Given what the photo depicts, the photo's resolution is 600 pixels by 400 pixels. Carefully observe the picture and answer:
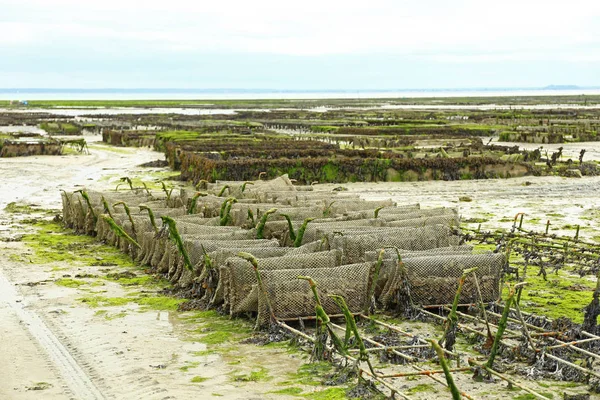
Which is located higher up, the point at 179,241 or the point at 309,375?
the point at 179,241

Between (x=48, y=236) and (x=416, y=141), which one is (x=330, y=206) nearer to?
(x=48, y=236)

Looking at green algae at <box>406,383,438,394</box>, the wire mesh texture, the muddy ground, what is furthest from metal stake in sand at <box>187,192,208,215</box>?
green algae at <box>406,383,438,394</box>

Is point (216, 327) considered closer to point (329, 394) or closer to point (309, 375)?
point (309, 375)

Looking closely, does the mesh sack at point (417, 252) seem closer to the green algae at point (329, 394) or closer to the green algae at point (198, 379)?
the green algae at point (329, 394)

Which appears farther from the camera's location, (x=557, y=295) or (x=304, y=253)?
(x=557, y=295)

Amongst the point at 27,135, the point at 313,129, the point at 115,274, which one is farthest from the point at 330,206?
the point at 313,129

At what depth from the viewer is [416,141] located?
137ft

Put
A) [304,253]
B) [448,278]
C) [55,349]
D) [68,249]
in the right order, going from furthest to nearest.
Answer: [68,249] < [304,253] < [448,278] < [55,349]

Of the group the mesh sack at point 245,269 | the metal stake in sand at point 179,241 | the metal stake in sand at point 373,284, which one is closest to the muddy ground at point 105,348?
the mesh sack at point 245,269

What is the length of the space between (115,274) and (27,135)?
36773 mm

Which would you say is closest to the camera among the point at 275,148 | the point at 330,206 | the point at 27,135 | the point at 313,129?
the point at 330,206

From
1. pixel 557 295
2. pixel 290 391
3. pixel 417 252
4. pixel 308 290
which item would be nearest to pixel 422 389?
pixel 290 391

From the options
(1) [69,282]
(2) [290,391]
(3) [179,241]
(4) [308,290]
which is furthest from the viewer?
(1) [69,282]

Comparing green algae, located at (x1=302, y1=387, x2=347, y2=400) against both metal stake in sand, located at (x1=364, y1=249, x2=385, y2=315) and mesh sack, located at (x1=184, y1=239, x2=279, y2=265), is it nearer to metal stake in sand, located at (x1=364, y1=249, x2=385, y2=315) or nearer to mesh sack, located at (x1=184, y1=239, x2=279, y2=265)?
metal stake in sand, located at (x1=364, y1=249, x2=385, y2=315)
